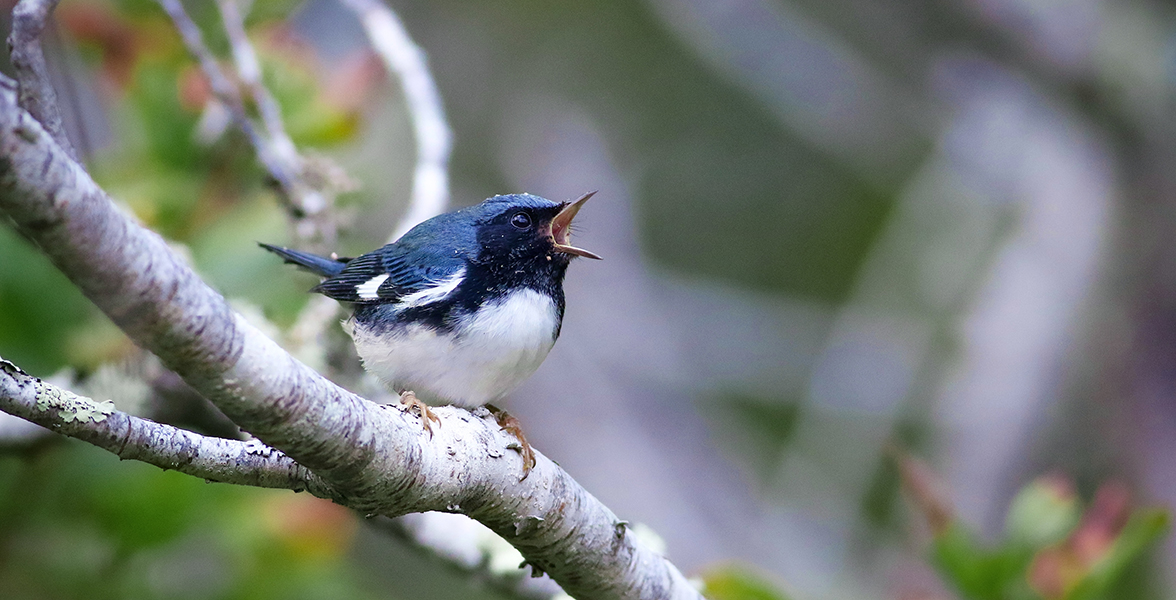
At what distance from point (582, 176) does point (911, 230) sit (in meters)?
2.29

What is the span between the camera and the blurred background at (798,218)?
404 cm

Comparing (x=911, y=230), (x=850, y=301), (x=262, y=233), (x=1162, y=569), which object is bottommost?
(x=262, y=233)

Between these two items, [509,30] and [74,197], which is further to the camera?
[509,30]

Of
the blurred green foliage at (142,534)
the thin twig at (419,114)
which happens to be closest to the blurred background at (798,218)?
the blurred green foliage at (142,534)

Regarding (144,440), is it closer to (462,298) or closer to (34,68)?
(34,68)

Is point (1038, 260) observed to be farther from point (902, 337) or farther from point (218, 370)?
point (218, 370)

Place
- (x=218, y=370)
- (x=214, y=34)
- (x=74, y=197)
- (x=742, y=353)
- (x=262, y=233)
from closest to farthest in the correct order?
(x=74, y=197) → (x=218, y=370) → (x=262, y=233) → (x=214, y=34) → (x=742, y=353)

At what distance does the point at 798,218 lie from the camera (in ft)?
26.7

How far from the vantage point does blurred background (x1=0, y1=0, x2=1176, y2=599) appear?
4.04m

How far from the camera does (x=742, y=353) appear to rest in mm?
7133

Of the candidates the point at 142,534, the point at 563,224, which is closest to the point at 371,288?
the point at 563,224

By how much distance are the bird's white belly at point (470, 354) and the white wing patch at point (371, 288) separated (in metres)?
0.21

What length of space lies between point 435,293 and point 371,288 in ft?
0.90

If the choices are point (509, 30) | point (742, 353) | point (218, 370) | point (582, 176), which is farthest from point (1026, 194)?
point (218, 370)
